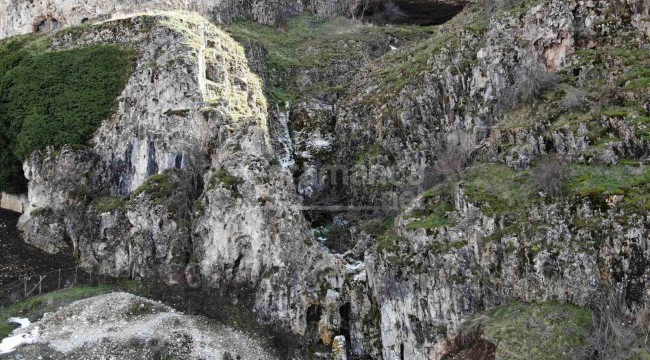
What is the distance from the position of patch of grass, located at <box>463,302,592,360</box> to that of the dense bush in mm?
35173

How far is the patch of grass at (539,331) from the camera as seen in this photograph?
24719 mm

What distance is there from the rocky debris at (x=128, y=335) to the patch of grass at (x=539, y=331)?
45.0 feet

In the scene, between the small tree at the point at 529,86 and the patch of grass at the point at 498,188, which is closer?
the patch of grass at the point at 498,188

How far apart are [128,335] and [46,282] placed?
10.4m

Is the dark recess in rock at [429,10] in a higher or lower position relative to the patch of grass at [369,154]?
higher

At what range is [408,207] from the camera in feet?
114

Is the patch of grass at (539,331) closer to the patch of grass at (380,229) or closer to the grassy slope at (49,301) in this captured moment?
the patch of grass at (380,229)

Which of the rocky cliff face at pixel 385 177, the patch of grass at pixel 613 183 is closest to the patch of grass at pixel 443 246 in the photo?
the rocky cliff face at pixel 385 177

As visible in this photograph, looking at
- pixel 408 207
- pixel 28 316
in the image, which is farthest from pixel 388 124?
pixel 28 316

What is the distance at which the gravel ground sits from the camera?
130 feet

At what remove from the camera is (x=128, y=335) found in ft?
107

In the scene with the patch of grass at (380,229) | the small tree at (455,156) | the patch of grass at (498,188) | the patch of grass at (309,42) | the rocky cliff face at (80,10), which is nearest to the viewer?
the patch of grass at (498,188)

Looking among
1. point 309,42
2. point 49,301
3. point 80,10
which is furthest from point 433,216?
point 80,10

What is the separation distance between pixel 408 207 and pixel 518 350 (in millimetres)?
11666
